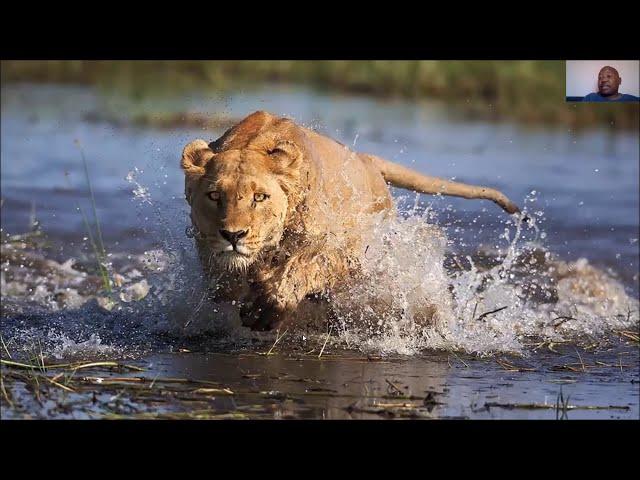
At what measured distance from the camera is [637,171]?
14609 millimetres

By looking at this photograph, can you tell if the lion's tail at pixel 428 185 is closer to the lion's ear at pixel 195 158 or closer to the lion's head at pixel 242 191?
the lion's head at pixel 242 191

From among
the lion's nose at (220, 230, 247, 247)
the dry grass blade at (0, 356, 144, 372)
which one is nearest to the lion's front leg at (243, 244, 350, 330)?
the lion's nose at (220, 230, 247, 247)

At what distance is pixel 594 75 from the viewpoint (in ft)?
26.2

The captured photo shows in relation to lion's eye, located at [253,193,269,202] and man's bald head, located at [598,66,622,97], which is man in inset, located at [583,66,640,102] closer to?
man's bald head, located at [598,66,622,97]

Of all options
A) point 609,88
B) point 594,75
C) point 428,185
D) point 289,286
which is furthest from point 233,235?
point 609,88

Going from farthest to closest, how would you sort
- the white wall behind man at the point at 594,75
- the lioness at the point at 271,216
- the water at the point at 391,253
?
the white wall behind man at the point at 594,75, the water at the point at 391,253, the lioness at the point at 271,216

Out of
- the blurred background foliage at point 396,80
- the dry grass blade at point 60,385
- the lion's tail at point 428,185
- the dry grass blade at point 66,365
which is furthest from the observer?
the blurred background foliage at point 396,80

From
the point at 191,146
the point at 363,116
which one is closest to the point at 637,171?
the point at 363,116

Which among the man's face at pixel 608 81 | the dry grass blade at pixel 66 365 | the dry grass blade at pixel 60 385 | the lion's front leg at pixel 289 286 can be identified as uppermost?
the man's face at pixel 608 81

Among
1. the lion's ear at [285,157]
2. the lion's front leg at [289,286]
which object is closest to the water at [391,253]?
the lion's front leg at [289,286]

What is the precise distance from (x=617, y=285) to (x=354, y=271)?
13.1 ft

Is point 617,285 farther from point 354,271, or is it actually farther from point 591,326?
point 354,271

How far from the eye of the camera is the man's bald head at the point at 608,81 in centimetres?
786

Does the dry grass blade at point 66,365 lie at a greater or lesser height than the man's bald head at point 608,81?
lesser
